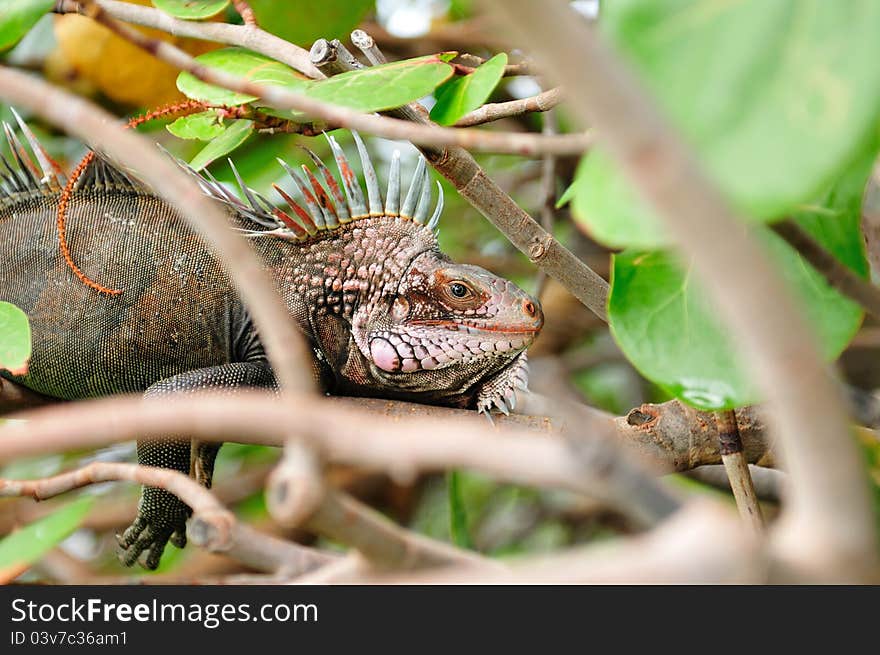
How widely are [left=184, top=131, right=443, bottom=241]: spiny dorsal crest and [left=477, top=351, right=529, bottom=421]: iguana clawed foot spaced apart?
1.18 ft

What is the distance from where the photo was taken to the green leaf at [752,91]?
25.0 inches

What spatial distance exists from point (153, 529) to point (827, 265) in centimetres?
133

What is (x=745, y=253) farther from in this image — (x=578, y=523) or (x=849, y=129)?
(x=578, y=523)

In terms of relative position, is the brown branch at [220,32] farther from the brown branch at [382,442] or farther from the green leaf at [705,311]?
the brown branch at [382,442]

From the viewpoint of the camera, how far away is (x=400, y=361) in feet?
6.00

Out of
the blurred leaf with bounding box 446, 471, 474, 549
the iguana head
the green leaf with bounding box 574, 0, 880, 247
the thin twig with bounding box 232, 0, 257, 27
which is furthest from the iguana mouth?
the green leaf with bounding box 574, 0, 880, 247

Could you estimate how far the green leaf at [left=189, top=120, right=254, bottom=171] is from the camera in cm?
156

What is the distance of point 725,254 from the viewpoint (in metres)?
0.43

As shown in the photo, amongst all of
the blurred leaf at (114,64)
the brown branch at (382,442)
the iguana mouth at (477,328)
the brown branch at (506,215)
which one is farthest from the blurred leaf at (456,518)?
the brown branch at (382,442)

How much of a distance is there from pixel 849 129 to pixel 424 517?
2818 millimetres

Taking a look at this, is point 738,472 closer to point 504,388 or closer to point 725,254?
point 504,388

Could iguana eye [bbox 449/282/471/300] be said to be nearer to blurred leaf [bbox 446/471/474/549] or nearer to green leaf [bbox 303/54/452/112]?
blurred leaf [bbox 446/471/474/549]

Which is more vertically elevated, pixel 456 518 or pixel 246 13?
pixel 246 13

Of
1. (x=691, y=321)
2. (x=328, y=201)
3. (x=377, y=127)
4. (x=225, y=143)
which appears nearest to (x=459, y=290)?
(x=328, y=201)
